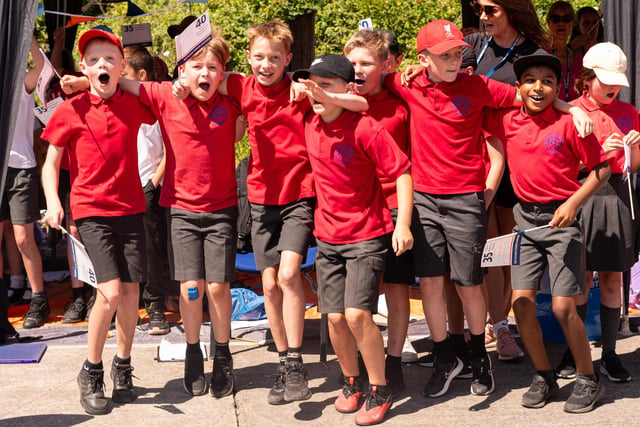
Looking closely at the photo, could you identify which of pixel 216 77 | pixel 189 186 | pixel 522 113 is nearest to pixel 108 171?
pixel 189 186

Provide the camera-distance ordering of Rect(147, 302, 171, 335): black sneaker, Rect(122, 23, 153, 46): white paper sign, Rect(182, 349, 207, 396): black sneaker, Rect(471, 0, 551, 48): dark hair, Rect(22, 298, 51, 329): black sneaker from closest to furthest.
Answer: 1. Rect(182, 349, 207, 396): black sneaker
2. Rect(471, 0, 551, 48): dark hair
3. Rect(147, 302, 171, 335): black sneaker
4. Rect(22, 298, 51, 329): black sneaker
5. Rect(122, 23, 153, 46): white paper sign

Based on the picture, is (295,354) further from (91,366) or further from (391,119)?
(391,119)

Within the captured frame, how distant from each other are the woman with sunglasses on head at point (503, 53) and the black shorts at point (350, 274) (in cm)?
134

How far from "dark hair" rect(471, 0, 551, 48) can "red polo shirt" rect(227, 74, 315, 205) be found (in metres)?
1.52

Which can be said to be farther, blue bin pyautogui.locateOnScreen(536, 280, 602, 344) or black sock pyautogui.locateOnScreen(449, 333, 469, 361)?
blue bin pyautogui.locateOnScreen(536, 280, 602, 344)

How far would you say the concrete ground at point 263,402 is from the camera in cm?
491

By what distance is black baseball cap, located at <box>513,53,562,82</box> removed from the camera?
4.94 metres

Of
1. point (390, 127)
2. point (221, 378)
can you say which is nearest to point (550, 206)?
point (390, 127)

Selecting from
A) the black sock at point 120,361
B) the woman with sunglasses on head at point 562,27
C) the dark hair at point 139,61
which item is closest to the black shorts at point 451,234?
the black sock at point 120,361

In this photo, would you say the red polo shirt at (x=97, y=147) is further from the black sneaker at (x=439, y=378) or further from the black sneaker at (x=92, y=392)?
the black sneaker at (x=439, y=378)

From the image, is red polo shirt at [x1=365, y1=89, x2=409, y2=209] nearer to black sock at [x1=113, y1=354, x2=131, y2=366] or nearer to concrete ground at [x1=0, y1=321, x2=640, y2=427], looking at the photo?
concrete ground at [x1=0, y1=321, x2=640, y2=427]

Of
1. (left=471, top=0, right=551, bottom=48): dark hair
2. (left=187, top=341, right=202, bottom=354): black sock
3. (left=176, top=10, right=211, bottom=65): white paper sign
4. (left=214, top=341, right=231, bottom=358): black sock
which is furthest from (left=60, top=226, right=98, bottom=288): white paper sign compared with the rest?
(left=471, top=0, right=551, bottom=48): dark hair

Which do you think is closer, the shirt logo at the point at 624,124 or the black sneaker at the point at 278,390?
the black sneaker at the point at 278,390

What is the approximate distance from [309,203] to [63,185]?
2.68 meters
